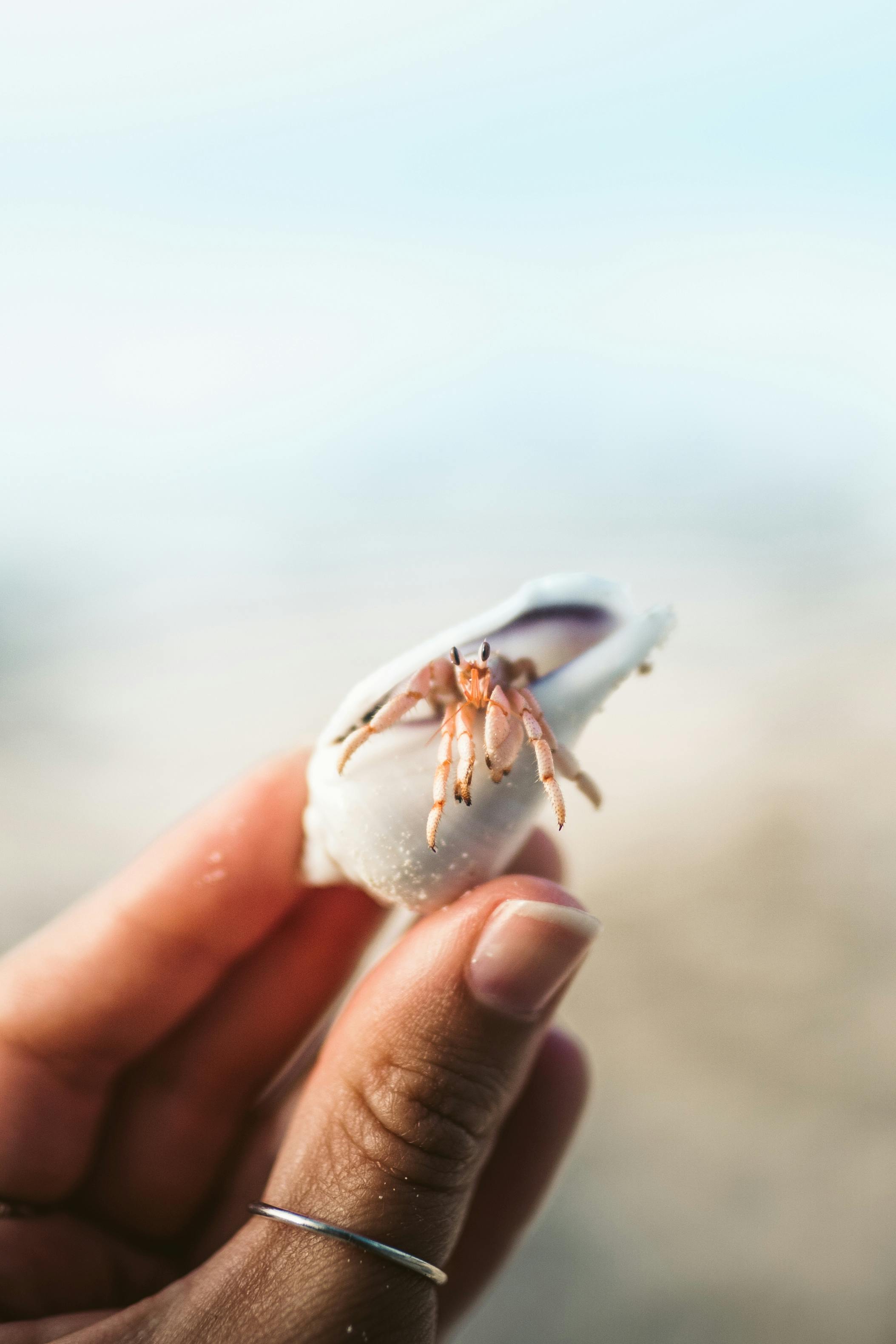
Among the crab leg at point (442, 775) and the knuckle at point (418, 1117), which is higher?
the crab leg at point (442, 775)

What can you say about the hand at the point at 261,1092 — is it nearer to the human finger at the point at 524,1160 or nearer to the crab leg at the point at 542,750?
the human finger at the point at 524,1160

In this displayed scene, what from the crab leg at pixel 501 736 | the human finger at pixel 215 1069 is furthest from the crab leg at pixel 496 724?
the human finger at pixel 215 1069

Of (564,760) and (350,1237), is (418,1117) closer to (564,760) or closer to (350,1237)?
(350,1237)

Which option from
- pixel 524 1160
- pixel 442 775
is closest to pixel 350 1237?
pixel 442 775

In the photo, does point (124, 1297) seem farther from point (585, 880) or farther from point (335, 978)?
point (585, 880)

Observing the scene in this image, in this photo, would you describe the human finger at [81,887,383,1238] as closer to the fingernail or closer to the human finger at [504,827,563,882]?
the human finger at [504,827,563,882]

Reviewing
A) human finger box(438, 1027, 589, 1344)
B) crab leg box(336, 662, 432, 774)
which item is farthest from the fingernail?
human finger box(438, 1027, 589, 1344)
